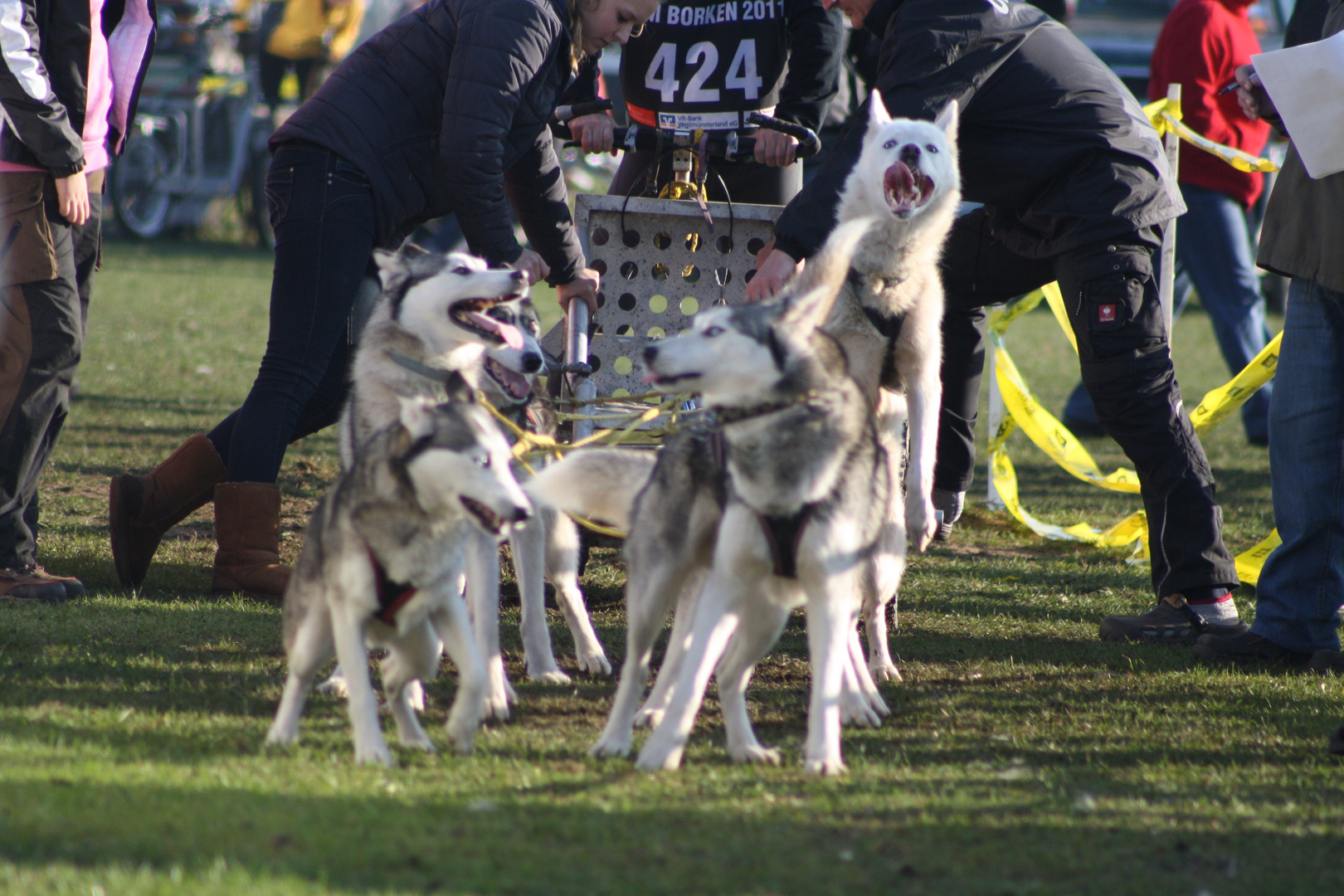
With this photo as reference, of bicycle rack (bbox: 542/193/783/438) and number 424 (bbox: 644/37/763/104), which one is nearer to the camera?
bicycle rack (bbox: 542/193/783/438)

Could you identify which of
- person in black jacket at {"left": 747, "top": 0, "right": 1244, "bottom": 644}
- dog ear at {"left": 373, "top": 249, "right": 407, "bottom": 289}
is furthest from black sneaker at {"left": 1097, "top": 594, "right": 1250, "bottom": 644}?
dog ear at {"left": 373, "top": 249, "right": 407, "bottom": 289}

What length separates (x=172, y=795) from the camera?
2697 mm

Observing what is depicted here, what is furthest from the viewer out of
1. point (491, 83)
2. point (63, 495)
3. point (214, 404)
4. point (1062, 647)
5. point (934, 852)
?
point (214, 404)

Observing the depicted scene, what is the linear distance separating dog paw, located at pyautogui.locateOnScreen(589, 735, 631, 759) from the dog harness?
0.66 meters

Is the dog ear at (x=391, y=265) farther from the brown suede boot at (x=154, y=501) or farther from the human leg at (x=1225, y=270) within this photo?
the human leg at (x=1225, y=270)

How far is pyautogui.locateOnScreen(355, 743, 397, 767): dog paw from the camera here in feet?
9.73

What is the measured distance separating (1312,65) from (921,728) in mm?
2329

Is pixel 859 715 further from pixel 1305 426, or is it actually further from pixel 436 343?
pixel 1305 426

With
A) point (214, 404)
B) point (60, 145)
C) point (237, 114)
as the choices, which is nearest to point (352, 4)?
point (237, 114)

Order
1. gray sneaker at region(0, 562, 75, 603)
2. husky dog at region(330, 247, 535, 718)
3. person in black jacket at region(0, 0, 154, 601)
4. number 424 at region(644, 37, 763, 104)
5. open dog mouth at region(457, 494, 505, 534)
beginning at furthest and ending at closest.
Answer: number 424 at region(644, 37, 763, 104), gray sneaker at region(0, 562, 75, 603), person in black jacket at region(0, 0, 154, 601), husky dog at region(330, 247, 535, 718), open dog mouth at region(457, 494, 505, 534)

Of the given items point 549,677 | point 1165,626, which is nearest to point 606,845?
point 549,677

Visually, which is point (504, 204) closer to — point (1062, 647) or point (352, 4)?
point (1062, 647)

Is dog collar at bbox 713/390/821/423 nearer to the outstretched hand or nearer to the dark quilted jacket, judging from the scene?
the outstretched hand

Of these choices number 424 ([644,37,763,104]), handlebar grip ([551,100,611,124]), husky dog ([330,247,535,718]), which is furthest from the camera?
number 424 ([644,37,763,104])
